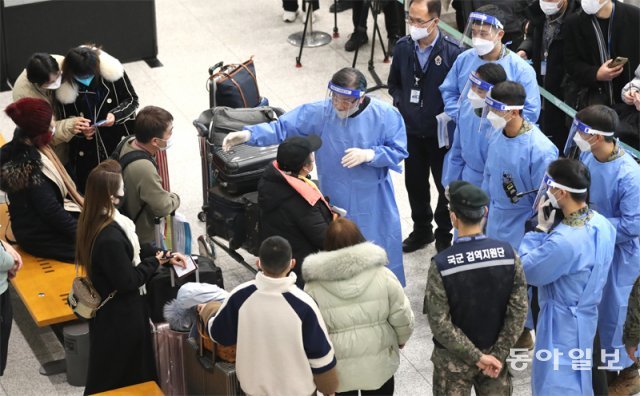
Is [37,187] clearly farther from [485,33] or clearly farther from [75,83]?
[485,33]

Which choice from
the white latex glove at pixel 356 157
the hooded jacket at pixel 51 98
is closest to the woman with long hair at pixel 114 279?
the white latex glove at pixel 356 157

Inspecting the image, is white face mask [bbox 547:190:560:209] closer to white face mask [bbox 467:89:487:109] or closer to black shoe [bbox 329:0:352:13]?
white face mask [bbox 467:89:487:109]

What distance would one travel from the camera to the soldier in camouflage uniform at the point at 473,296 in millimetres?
5180

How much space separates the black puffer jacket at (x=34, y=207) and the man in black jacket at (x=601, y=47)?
11.5ft

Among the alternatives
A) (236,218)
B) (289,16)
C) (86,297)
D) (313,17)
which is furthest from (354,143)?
(313,17)

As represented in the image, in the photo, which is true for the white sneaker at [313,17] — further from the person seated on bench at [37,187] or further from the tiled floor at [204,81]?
the person seated on bench at [37,187]

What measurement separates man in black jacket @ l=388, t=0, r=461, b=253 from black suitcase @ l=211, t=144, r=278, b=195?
37.9 inches

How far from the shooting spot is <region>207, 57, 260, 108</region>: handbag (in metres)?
7.96

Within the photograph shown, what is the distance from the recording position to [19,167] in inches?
260

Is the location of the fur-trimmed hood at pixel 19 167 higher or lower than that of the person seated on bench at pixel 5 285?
higher

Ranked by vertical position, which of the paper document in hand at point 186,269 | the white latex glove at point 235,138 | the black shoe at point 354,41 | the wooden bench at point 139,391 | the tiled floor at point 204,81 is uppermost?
the white latex glove at point 235,138

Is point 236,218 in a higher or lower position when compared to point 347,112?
lower

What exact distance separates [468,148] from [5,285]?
2774 mm

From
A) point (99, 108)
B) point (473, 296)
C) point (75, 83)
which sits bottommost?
point (99, 108)
